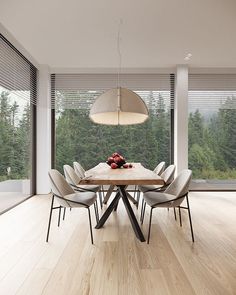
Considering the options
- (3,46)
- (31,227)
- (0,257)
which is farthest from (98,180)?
(3,46)

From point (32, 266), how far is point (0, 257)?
0.41 m

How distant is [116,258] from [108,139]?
374 centimetres

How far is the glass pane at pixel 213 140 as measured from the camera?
19.6ft

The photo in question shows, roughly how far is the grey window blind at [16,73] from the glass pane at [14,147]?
0.08m

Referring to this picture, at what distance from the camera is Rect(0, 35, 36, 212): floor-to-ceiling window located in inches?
165

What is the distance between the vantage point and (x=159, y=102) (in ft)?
19.6

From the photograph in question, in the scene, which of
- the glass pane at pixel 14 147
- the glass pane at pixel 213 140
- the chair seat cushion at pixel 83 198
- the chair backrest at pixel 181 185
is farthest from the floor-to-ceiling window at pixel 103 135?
the chair seat cushion at pixel 83 198

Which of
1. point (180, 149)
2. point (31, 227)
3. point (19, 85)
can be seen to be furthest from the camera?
point (180, 149)

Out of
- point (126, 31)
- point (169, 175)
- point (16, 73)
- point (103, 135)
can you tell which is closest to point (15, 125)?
point (16, 73)

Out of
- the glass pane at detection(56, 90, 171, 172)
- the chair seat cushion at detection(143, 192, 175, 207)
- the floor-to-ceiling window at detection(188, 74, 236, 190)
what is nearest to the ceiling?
the floor-to-ceiling window at detection(188, 74, 236, 190)

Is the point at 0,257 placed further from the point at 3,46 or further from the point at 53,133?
the point at 53,133

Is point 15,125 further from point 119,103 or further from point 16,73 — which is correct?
point 119,103

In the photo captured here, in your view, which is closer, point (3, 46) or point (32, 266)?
point (32, 266)

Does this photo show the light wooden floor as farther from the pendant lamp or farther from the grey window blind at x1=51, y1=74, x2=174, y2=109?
the grey window blind at x1=51, y1=74, x2=174, y2=109
